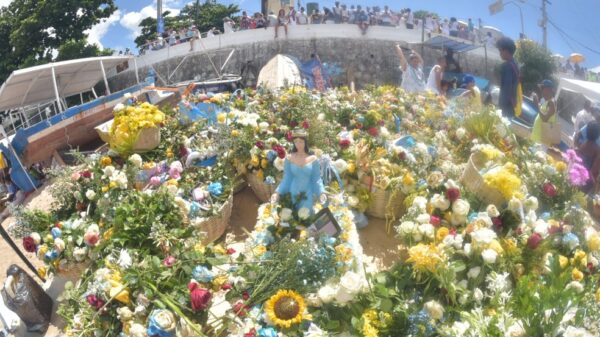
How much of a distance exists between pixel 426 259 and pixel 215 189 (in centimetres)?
273

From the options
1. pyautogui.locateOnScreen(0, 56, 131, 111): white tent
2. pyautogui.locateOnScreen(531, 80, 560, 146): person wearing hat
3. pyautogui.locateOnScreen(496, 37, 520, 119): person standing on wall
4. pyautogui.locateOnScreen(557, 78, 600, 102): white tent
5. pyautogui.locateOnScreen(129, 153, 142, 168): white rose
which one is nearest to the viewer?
pyautogui.locateOnScreen(129, 153, 142, 168): white rose

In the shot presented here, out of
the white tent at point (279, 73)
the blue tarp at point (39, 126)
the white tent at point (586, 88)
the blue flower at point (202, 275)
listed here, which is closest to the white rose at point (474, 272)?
the blue flower at point (202, 275)

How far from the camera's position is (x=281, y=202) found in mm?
4379

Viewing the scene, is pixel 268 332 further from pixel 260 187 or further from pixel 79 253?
pixel 260 187

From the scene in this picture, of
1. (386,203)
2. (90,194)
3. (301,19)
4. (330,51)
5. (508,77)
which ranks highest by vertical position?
(508,77)

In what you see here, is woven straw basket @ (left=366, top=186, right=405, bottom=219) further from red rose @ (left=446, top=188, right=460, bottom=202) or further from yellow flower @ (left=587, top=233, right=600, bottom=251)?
yellow flower @ (left=587, top=233, right=600, bottom=251)

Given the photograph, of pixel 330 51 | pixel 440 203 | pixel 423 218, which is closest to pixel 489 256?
pixel 423 218

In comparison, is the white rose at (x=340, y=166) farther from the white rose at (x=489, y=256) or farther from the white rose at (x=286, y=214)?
the white rose at (x=489, y=256)

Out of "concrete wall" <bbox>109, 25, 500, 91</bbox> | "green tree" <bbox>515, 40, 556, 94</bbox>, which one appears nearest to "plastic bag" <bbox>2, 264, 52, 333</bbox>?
"concrete wall" <bbox>109, 25, 500, 91</bbox>

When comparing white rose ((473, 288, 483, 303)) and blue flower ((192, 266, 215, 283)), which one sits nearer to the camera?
white rose ((473, 288, 483, 303))

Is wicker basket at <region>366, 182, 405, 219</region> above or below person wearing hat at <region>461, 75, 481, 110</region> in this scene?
below

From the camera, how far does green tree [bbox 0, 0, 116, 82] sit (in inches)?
856

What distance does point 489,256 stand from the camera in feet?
11.4

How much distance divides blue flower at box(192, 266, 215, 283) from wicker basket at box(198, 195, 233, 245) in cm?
120
